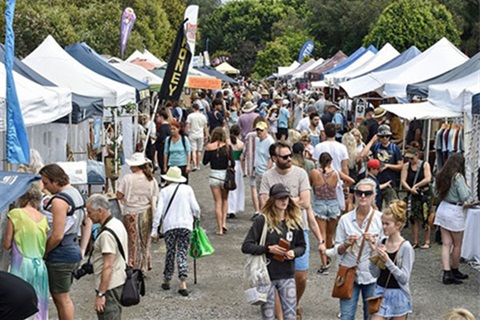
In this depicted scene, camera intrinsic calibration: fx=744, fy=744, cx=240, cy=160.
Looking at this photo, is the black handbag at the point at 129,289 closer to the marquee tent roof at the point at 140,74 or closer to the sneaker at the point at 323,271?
the sneaker at the point at 323,271

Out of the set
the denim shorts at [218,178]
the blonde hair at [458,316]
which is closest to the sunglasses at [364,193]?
the blonde hair at [458,316]

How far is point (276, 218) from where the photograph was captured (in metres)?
6.50

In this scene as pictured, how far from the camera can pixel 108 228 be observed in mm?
6516

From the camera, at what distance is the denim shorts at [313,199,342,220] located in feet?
32.1

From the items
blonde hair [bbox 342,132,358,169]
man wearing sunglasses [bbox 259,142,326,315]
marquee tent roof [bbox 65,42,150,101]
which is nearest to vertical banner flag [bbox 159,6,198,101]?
marquee tent roof [bbox 65,42,150,101]

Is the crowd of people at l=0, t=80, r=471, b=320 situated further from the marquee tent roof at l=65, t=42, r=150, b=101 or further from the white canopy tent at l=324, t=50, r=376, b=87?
the white canopy tent at l=324, t=50, r=376, b=87

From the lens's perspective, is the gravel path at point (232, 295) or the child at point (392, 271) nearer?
the child at point (392, 271)

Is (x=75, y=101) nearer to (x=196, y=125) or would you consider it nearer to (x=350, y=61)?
(x=196, y=125)

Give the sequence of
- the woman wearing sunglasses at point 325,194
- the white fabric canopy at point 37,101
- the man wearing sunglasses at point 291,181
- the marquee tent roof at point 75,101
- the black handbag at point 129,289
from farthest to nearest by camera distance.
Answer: the marquee tent roof at point 75,101
the woman wearing sunglasses at point 325,194
the white fabric canopy at point 37,101
the man wearing sunglasses at point 291,181
the black handbag at point 129,289

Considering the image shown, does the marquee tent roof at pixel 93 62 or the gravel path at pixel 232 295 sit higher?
the marquee tent roof at pixel 93 62

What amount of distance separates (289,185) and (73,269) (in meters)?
2.34

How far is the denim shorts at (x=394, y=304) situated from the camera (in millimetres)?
6012

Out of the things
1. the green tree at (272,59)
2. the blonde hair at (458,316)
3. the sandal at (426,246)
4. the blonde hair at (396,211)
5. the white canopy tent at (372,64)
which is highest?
the green tree at (272,59)

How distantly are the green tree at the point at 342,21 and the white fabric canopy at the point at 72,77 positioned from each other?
44509mm
